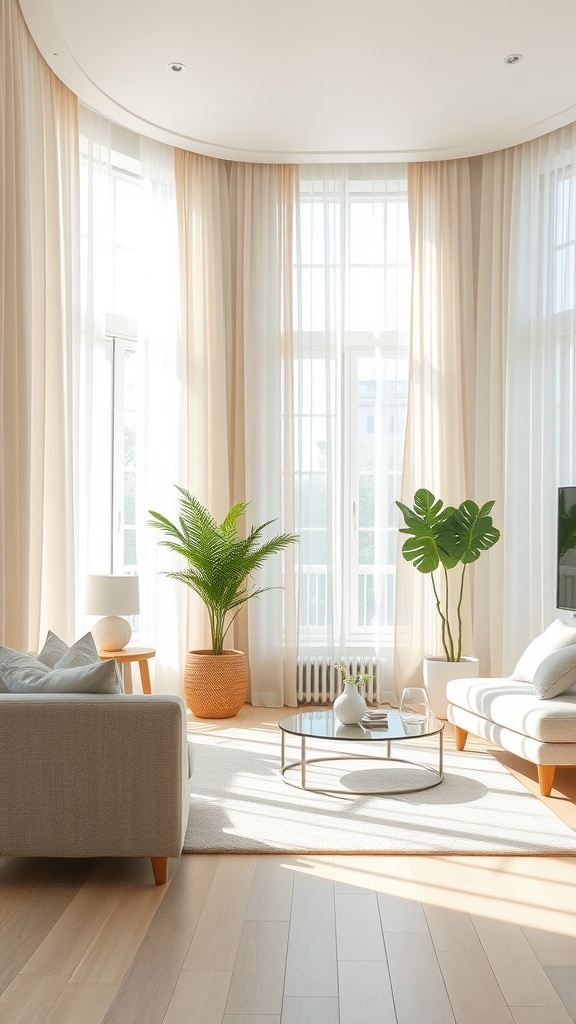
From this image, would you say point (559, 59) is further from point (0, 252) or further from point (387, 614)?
point (387, 614)

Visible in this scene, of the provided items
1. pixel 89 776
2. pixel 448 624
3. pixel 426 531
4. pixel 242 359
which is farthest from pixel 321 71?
pixel 89 776

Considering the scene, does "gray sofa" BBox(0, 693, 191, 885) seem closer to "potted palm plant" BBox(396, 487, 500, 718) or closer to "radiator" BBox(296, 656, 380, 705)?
"potted palm plant" BBox(396, 487, 500, 718)

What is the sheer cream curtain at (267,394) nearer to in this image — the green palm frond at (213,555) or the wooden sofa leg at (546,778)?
the green palm frond at (213,555)

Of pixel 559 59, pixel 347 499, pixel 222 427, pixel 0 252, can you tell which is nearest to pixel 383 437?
pixel 347 499

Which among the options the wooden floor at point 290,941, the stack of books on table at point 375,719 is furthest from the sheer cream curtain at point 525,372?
the wooden floor at point 290,941

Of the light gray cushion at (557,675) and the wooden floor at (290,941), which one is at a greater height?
the light gray cushion at (557,675)

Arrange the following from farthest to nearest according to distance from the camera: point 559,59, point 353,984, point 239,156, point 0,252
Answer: point 239,156
point 559,59
point 0,252
point 353,984

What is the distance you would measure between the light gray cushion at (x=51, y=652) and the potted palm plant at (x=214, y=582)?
2.21 meters

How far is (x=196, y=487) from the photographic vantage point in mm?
6531

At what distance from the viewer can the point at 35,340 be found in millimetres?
5055

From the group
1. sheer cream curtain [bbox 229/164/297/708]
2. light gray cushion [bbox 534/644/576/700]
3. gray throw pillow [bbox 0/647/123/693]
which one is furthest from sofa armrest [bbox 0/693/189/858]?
sheer cream curtain [bbox 229/164/297/708]

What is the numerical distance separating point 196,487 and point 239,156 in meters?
2.42

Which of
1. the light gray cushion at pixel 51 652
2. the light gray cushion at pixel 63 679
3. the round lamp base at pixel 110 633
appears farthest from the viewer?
the round lamp base at pixel 110 633

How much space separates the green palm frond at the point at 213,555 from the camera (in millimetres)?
6000
